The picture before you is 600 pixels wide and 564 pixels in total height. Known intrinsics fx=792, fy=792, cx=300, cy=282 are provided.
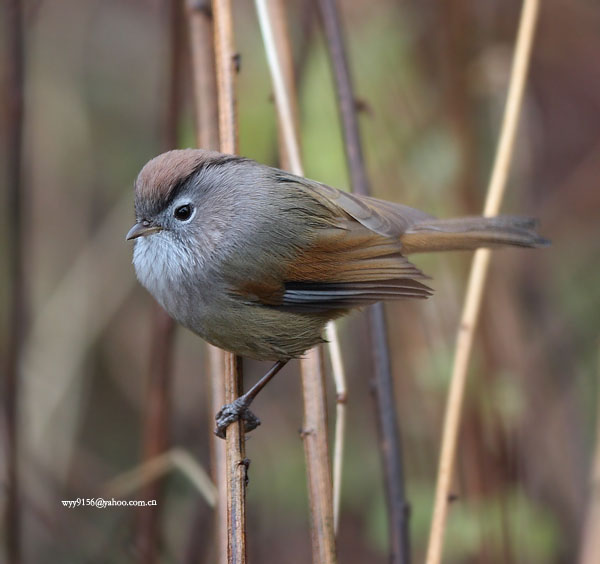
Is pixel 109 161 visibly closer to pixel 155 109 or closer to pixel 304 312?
pixel 155 109

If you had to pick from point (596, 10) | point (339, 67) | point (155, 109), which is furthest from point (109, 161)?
point (596, 10)

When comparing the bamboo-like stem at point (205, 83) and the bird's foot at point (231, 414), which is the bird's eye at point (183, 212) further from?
the bird's foot at point (231, 414)

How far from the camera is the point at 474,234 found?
2.99 m

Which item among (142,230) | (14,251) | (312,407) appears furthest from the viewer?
(14,251)

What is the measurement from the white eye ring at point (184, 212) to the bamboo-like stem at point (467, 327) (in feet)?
3.38

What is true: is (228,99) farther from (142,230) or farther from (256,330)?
(256,330)

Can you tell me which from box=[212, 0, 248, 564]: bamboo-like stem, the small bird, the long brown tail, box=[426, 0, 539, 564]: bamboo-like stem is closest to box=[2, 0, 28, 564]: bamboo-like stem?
the small bird

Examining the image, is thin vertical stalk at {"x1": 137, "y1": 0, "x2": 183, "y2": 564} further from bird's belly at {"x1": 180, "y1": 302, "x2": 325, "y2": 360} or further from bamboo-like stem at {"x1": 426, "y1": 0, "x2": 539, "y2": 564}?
bamboo-like stem at {"x1": 426, "y1": 0, "x2": 539, "y2": 564}

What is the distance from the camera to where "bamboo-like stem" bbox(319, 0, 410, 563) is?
262cm

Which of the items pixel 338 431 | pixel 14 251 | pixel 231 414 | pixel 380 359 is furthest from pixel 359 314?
pixel 14 251

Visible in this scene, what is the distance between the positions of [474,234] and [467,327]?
46 cm

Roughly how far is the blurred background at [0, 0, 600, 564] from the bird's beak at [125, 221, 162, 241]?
2.71 ft

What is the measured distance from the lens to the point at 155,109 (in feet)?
18.5

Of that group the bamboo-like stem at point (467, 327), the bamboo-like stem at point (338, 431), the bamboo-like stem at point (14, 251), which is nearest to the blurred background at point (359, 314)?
the bamboo-like stem at point (14, 251)
